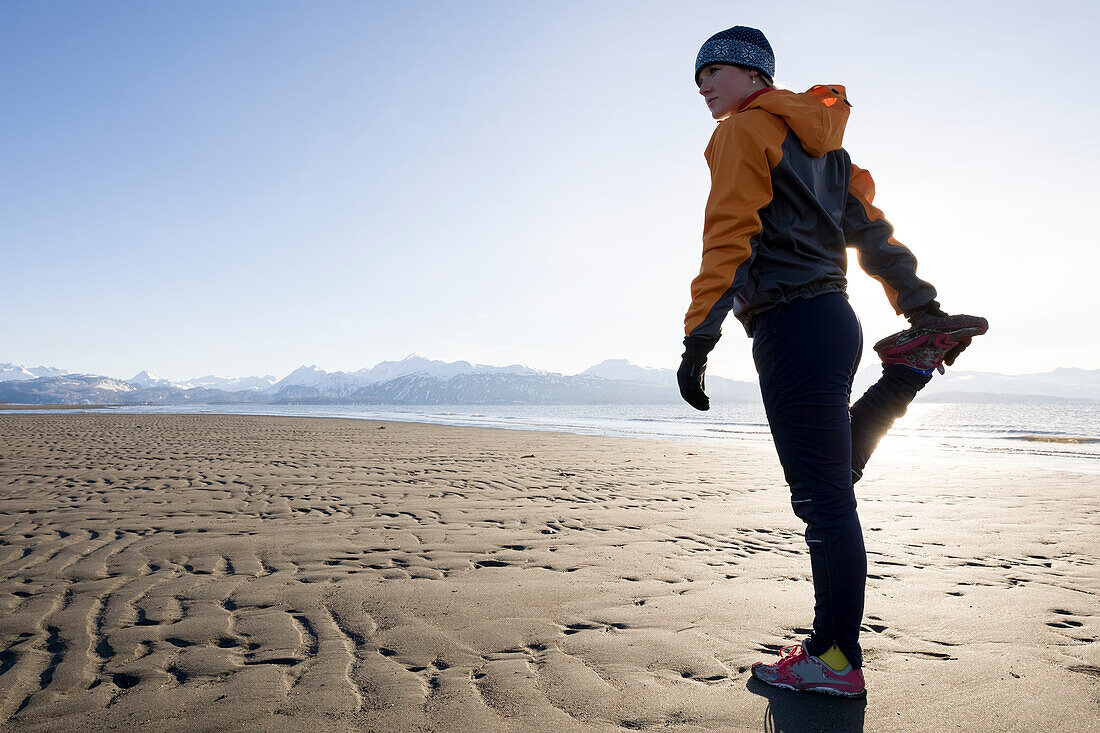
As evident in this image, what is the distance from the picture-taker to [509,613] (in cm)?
315

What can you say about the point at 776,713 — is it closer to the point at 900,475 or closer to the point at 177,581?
the point at 177,581

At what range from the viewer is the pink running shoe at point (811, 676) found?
2.19m

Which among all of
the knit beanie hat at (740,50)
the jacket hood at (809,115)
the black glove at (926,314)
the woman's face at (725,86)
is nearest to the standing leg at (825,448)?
the black glove at (926,314)

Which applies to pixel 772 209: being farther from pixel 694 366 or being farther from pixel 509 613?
pixel 509 613

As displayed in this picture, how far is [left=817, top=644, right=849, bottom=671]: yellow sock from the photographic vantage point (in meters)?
2.21

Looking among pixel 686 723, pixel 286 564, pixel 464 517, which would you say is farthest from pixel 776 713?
pixel 464 517

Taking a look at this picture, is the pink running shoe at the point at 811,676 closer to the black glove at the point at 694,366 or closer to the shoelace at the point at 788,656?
the shoelace at the point at 788,656

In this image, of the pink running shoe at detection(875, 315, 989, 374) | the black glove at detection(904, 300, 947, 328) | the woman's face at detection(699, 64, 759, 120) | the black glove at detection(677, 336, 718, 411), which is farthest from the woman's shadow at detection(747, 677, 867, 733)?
the woman's face at detection(699, 64, 759, 120)

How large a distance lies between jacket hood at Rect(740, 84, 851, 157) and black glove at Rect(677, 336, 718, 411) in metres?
0.91

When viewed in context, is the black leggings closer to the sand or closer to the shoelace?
the shoelace

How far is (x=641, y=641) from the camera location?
275 cm

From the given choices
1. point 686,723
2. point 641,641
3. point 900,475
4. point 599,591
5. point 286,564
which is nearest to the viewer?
point 686,723

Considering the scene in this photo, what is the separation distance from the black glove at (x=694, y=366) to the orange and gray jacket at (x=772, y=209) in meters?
0.04

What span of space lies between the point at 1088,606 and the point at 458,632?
3.63m
